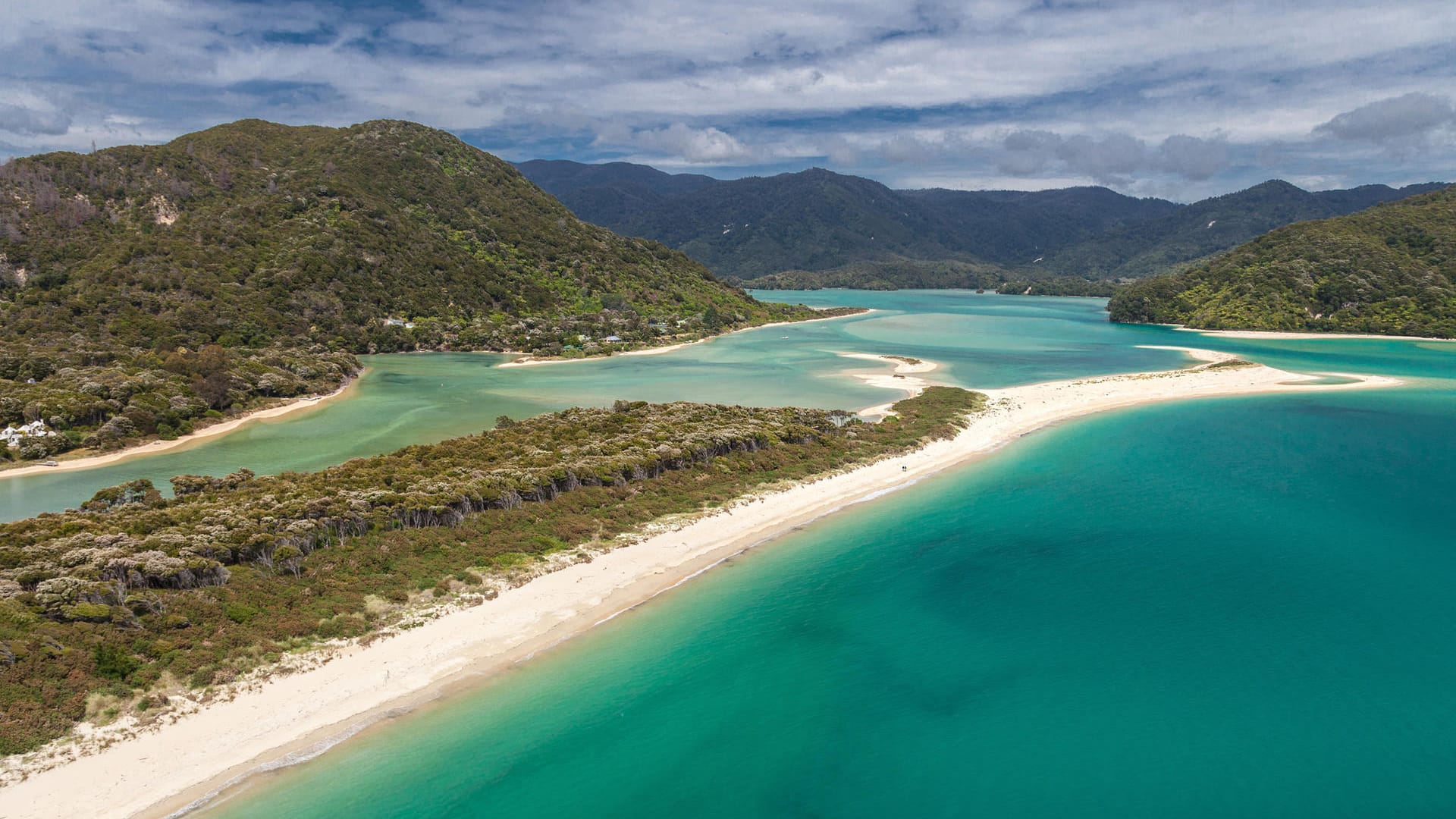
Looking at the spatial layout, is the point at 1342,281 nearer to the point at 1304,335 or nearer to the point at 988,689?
the point at 1304,335

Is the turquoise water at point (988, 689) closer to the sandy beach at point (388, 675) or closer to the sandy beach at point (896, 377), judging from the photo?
the sandy beach at point (388, 675)

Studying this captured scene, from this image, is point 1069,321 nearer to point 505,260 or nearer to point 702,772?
point 505,260

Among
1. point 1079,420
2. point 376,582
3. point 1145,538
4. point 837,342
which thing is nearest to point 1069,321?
point 837,342

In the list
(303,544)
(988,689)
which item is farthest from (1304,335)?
Result: (303,544)

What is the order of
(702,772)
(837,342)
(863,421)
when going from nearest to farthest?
(702,772)
(863,421)
(837,342)

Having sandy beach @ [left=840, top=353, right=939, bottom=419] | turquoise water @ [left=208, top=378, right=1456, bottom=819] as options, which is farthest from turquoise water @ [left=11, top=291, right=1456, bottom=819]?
sandy beach @ [left=840, top=353, right=939, bottom=419]

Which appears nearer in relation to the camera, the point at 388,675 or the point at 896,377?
the point at 388,675

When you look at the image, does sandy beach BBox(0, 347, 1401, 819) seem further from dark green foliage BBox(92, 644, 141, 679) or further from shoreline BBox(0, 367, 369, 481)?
shoreline BBox(0, 367, 369, 481)
